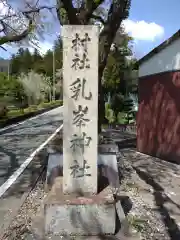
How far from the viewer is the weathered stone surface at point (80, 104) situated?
5.03 meters

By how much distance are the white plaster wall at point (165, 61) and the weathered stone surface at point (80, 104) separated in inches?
228

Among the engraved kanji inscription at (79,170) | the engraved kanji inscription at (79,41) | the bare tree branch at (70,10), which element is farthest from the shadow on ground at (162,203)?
the bare tree branch at (70,10)

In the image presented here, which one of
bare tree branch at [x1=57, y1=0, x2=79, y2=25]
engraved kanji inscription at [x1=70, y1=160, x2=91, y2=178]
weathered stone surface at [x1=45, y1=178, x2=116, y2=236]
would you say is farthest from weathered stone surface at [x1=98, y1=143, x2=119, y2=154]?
weathered stone surface at [x1=45, y1=178, x2=116, y2=236]

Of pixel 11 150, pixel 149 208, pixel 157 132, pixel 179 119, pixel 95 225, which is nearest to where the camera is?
pixel 95 225

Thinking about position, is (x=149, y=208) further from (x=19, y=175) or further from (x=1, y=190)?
(x=19, y=175)

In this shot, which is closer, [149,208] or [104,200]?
[104,200]

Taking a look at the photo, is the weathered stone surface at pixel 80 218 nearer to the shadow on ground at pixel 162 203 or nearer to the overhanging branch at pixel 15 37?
the shadow on ground at pixel 162 203

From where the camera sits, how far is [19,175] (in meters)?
8.87

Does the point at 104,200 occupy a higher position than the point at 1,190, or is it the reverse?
the point at 104,200

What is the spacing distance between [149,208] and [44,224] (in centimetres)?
199

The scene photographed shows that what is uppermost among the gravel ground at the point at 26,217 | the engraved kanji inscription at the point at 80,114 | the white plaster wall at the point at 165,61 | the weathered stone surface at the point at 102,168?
the white plaster wall at the point at 165,61

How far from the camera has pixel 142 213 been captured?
219 inches

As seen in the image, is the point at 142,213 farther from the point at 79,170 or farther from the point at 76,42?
the point at 76,42

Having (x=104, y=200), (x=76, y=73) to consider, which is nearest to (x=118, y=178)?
(x=104, y=200)
